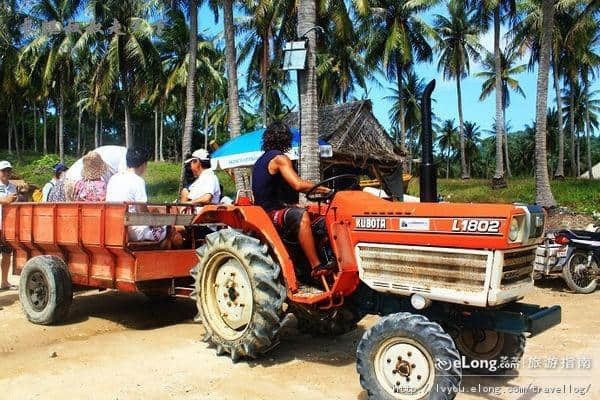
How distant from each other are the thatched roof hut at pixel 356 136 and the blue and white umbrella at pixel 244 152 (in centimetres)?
444

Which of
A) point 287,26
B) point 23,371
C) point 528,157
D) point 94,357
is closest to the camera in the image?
point 23,371

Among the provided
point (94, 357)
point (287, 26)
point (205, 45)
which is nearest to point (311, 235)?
point (94, 357)

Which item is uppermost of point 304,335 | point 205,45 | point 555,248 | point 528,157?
point 205,45

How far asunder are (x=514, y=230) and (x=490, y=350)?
4.58 feet

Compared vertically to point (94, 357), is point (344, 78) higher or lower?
higher

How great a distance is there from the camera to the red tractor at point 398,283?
153 inches

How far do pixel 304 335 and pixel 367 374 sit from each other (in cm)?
234

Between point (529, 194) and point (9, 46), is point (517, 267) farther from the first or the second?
point (9, 46)

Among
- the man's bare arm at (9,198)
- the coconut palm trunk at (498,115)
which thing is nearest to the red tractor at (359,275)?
the man's bare arm at (9,198)

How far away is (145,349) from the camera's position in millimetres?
5656

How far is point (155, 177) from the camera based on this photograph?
35875 millimetres

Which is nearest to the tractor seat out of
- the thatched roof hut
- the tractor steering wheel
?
the tractor steering wheel

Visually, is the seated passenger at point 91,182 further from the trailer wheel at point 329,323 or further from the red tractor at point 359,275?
the trailer wheel at point 329,323

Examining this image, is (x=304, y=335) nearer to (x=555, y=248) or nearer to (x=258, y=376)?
(x=258, y=376)
